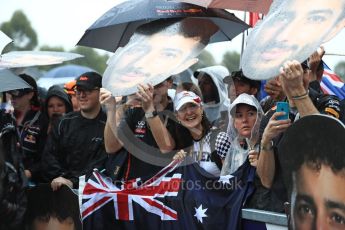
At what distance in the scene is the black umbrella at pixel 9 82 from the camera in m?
5.67

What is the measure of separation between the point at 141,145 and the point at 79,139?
85cm

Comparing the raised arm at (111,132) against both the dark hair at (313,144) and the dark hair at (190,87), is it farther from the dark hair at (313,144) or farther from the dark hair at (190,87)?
the dark hair at (313,144)

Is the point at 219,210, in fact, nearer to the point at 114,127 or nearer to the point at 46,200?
the point at 114,127

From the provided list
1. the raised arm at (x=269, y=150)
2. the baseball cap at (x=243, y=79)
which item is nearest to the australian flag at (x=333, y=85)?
the baseball cap at (x=243, y=79)

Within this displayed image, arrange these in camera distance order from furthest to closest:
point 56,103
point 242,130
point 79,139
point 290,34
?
point 56,103 → point 79,139 → point 242,130 → point 290,34

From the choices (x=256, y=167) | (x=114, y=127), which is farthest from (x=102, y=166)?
(x=256, y=167)

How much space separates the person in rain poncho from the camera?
5316mm

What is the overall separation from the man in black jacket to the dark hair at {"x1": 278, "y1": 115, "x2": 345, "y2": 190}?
2.36 m

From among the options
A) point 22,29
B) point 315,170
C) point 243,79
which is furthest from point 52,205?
point 22,29

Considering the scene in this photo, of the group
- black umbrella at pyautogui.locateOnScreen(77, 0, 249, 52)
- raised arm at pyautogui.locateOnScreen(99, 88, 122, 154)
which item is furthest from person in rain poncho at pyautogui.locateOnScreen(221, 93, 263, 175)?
raised arm at pyautogui.locateOnScreen(99, 88, 122, 154)

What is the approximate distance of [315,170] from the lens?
4.07 metres

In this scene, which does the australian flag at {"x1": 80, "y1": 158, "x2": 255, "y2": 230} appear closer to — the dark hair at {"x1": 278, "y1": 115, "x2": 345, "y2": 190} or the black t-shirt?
the black t-shirt

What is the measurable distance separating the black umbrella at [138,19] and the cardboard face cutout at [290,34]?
49.2 inches

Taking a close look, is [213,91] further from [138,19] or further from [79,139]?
[138,19]
